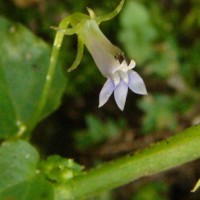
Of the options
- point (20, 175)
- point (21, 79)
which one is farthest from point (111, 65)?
point (21, 79)

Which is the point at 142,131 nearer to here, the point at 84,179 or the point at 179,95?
→ the point at 179,95

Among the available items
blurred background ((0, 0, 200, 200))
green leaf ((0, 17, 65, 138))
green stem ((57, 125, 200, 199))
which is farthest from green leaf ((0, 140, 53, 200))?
blurred background ((0, 0, 200, 200))

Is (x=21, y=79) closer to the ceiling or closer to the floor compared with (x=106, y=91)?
closer to the floor

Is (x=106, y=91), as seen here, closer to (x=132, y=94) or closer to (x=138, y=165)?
(x=138, y=165)

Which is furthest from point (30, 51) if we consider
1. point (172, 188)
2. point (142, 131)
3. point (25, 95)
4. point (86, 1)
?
point (172, 188)

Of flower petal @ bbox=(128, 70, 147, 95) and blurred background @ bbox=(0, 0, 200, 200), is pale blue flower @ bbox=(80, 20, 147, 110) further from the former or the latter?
blurred background @ bbox=(0, 0, 200, 200)

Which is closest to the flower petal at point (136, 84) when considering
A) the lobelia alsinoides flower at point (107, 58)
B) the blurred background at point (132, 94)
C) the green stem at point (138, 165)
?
the lobelia alsinoides flower at point (107, 58)
